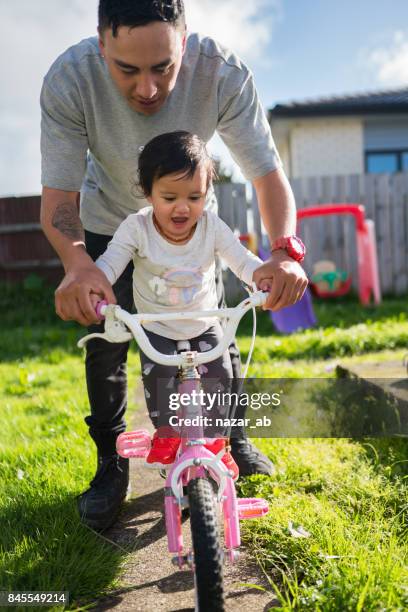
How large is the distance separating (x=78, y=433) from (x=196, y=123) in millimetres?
1679

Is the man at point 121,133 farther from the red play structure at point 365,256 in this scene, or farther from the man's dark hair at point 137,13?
the red play structure at point 365,256

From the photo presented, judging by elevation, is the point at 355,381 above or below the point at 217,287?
below

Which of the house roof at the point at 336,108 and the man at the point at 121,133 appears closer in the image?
the man at the point at 121,133

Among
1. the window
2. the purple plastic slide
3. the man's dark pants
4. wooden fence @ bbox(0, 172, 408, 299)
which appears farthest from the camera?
the window

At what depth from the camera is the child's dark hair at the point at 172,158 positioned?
77.2 inches

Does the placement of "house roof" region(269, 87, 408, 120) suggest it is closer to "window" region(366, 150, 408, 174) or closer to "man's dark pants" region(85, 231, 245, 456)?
"window" region(366, 150, 408, 174)

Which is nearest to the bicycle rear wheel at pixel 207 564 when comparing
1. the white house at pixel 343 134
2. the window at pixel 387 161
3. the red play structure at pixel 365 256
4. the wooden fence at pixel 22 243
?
the red play structure at pixel 365 256

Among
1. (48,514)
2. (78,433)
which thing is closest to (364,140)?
(78,433)

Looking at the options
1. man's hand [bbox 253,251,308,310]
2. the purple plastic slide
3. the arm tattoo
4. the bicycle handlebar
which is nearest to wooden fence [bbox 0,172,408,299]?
the purple plastic slide

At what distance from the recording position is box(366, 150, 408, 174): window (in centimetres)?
1315

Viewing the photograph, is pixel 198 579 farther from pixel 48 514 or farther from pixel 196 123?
pixel 196 123

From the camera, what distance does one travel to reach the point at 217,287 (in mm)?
2547

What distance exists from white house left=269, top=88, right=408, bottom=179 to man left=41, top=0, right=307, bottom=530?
9.91 meters

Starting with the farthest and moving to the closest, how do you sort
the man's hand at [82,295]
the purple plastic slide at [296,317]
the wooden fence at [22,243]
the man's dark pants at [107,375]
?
the wooden fence at [22,243] < the purple plastic slide at [296,317] < the man's dark pants at [107,375] < the man's hand at [82,295]
